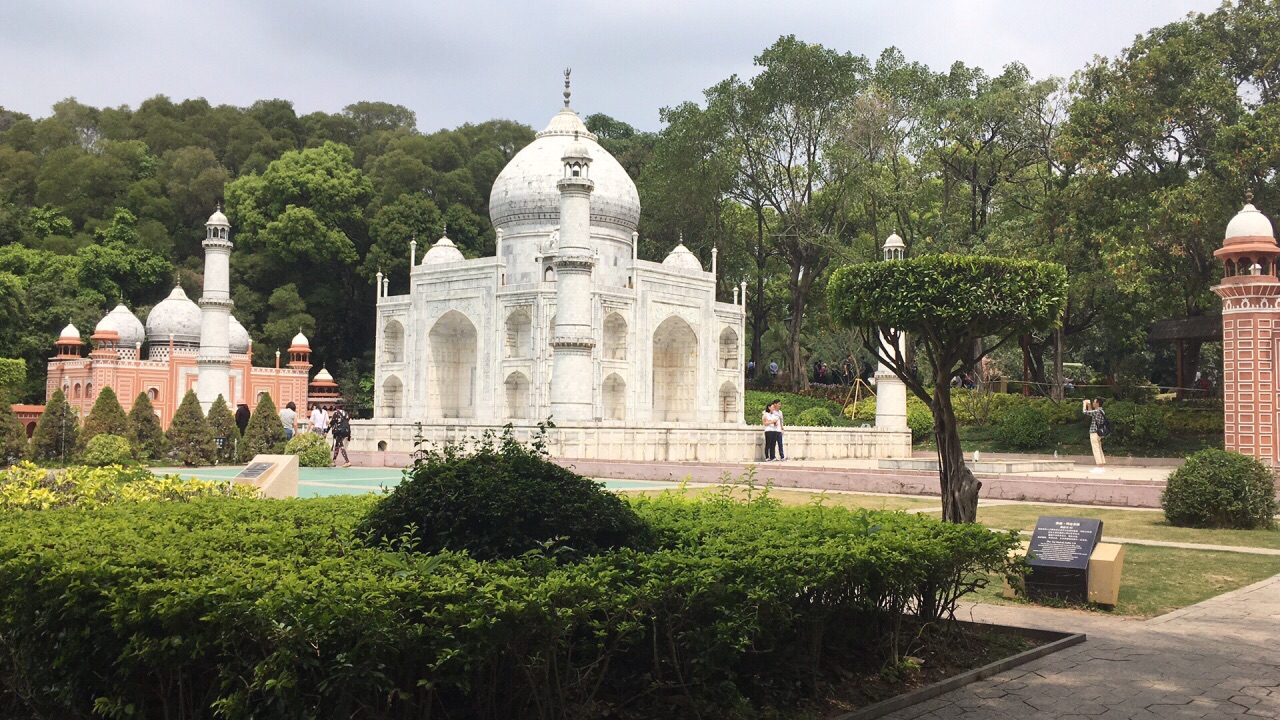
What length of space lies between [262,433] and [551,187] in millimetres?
15062

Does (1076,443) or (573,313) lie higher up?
(573,313)

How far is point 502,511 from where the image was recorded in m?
5.85

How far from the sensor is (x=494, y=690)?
15.6 feet

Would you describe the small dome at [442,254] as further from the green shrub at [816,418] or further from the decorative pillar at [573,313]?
the green shrub at [816,418]

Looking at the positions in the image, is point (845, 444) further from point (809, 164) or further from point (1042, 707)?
point (1042, 707)

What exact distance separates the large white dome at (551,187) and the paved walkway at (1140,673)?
30.7m

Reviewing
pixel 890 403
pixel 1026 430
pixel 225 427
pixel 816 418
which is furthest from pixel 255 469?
pixel 816 418

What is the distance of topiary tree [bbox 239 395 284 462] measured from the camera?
1028 inches

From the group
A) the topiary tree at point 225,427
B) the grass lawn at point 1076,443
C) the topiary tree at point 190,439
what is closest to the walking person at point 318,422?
the topiary tree at point 225,427

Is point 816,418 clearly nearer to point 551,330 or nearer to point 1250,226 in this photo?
point 551,330

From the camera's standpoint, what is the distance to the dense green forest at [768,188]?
28375 mm

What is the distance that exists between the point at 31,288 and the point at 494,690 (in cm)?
4671

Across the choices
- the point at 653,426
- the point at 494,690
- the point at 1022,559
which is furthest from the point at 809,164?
the point at 494,690

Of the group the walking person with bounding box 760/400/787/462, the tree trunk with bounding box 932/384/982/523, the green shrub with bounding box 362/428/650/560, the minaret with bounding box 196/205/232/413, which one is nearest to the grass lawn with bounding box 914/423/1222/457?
the walking person with bounding box 760/400/787/462
